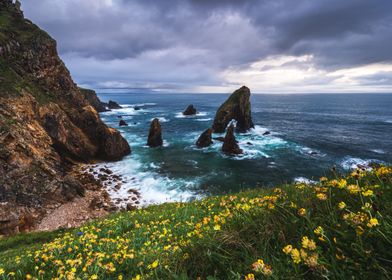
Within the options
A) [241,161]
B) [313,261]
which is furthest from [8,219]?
[241,161]

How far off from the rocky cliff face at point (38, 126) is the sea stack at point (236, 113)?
3066cm

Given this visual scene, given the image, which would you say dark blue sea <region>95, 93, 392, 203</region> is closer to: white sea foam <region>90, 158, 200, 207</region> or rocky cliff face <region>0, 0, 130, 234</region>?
white sea foam <region>90, 158, 200, 207</region>

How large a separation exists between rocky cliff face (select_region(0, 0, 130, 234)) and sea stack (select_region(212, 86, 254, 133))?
1207 inches

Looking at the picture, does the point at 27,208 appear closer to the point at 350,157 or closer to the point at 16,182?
the point at 16,182

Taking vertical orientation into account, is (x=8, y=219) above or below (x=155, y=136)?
below

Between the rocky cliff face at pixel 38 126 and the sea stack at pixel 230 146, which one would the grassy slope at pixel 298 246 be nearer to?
the rocky cliff face at pixel 38 126

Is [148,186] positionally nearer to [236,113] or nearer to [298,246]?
[298,246]

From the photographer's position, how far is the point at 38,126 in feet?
102

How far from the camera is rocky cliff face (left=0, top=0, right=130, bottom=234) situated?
22.9m

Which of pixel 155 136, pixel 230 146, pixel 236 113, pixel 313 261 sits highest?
pixel 313 261

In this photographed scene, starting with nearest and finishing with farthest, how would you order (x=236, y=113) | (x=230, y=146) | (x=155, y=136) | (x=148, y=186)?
(x=148, y=186)
(x=230, y=146)
(x=155, y=136)
(x=236, y=113)

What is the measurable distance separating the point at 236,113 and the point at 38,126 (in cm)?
5061

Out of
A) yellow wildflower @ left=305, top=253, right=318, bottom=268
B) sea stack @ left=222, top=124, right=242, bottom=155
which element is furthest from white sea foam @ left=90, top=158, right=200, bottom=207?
yellow wildflower @ left=305, top=253, right=318, bottom=268

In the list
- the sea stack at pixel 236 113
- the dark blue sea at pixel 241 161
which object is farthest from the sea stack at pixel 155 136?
the sea stack at pixel 236 113
